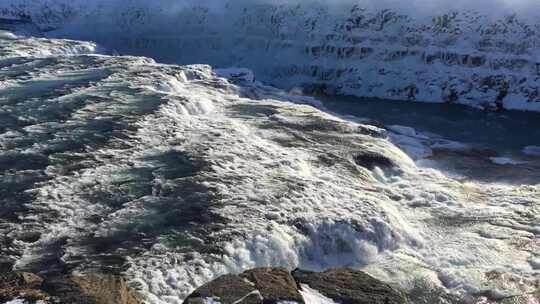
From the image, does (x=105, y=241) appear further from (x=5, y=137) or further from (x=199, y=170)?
(x=5, y=137)

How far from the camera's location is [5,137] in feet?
51.6

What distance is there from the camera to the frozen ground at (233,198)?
1080 cm

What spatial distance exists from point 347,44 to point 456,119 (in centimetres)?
881

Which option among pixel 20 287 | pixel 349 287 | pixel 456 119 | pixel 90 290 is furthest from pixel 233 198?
pixel 456 119

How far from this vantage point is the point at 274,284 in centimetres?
837

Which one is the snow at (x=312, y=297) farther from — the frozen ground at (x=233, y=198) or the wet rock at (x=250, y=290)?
the wet rock at (x=250, y=290)

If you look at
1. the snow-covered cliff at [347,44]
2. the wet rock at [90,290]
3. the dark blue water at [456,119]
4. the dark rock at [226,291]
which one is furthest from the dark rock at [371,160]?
the snow-covered cliff at [347,44]

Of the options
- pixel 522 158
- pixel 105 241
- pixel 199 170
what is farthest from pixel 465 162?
pixel 105 241

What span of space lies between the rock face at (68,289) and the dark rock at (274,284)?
1629 mm

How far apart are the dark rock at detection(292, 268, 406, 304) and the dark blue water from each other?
1342 cm

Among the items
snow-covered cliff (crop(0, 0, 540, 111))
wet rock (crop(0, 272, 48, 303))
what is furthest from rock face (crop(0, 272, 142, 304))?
snow-covered cliff (crop(0, 0, 540, 111))

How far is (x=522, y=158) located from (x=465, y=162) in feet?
7.70

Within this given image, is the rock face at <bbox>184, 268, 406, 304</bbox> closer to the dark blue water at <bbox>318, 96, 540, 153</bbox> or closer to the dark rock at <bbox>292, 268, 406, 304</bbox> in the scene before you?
the dark rock at <bbox>292, 268, 406, 304</bbox>

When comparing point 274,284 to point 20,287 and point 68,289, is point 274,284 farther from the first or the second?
point 20,287
